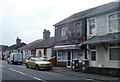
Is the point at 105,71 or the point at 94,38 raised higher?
the point at 94,38

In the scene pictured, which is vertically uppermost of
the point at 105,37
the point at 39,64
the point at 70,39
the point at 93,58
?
the point at 70,39

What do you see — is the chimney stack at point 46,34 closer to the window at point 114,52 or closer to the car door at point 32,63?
the car door at point 32,63

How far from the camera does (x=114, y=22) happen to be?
1088 inches

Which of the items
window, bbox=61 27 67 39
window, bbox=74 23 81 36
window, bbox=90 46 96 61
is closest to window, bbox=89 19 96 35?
window, bbox=90 46 96 61

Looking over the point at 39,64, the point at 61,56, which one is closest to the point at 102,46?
the point at 39,64

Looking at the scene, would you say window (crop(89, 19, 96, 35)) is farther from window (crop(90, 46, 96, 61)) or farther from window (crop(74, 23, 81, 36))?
window (crop(74, 23, 81, 36))

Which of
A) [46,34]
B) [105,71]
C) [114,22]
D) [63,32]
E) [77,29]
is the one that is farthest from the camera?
[46,34]

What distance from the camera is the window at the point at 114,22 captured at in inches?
1070

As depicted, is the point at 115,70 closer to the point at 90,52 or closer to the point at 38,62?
the point at 90,52

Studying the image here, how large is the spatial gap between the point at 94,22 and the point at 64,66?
366 inches

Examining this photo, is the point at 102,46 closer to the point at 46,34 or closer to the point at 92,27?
the point at 92,27

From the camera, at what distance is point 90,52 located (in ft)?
102

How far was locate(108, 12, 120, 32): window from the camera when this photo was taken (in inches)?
1070

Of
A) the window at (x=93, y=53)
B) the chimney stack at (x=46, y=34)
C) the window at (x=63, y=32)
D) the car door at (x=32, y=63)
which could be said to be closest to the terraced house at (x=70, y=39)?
the window at (x=63, y=32)
